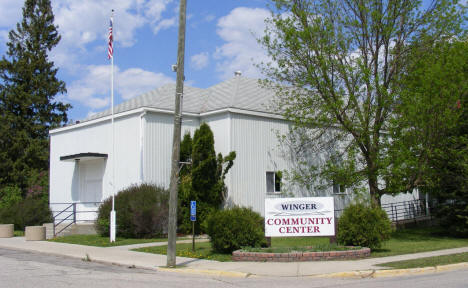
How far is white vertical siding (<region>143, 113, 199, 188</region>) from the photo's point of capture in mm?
23438

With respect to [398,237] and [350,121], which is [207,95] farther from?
[398,237]

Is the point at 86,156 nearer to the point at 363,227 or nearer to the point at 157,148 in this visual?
the point at 157,148

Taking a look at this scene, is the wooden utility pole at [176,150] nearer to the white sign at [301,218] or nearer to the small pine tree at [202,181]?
the white sign at [301,218]

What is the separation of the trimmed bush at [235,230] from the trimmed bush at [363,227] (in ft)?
8.73

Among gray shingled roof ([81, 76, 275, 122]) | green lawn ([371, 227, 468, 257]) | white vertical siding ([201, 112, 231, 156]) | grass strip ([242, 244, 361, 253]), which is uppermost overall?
gray shingled roof ([81, 76, 275, 122])

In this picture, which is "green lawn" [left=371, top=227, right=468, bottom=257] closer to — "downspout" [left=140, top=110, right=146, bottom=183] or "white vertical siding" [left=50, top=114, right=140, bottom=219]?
"downspout" [left=140, top=110, right=146, bottom=183]

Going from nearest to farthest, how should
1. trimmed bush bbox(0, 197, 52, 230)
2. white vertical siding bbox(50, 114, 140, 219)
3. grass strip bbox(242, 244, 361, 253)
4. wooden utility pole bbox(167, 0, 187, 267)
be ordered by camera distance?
1. wooden utility pole bbox(167, 0, 187, 267)
2. grass strip bbox(242, 244, 361, 253)
3. white vertical siding bbox(50, 114, 140, 219)
4. trimmed bush bbox(0, 197, 52, 230)

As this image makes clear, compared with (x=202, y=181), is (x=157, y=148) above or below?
above

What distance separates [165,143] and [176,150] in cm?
1029

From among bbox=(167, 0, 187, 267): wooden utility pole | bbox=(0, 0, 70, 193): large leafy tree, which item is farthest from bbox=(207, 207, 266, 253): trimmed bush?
bbox=(0, 0, 70, 193): large leafy tree

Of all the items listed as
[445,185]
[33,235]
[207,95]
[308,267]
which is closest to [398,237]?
[445,185]

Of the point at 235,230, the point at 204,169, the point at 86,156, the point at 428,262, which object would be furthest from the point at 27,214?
the point at 428,262

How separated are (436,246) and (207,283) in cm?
1040

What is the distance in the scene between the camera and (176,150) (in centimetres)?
1394
